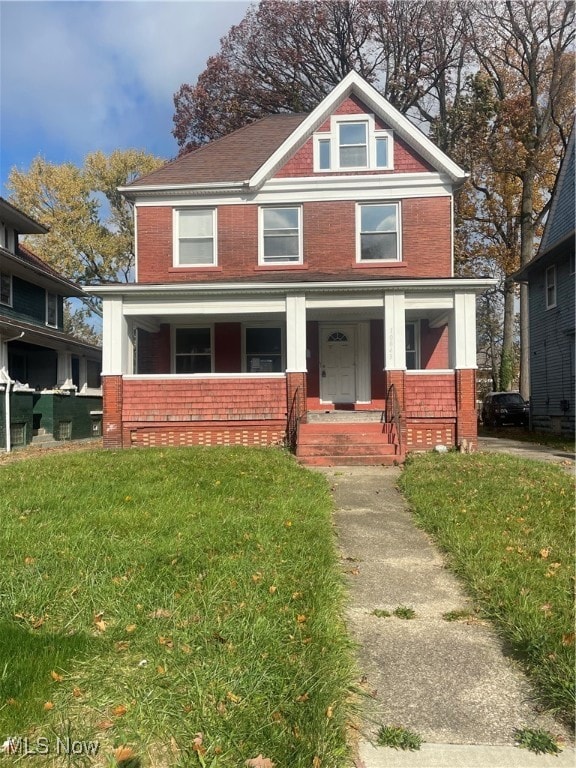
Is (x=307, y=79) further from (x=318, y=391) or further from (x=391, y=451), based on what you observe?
(x=391, y=451)

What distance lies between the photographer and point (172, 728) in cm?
234

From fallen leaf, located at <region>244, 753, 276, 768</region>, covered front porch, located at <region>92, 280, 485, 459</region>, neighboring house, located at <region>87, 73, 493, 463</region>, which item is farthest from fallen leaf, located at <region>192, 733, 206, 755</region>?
neighboring house, located at <region>87, 73, 493, 463</region>

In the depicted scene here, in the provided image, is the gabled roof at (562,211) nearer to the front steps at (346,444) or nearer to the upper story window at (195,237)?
the front steps at (346,444)

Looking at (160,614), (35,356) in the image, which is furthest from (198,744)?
(35,356)

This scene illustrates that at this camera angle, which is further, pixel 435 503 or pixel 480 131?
pixel 480 131

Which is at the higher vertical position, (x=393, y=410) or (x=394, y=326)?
(x=394, y=326)

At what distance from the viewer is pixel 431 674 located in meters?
2.92

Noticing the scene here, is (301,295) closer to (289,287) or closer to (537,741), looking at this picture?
(289,287)

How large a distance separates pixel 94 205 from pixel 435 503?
1263 inches

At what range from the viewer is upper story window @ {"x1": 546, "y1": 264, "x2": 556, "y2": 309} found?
18.0 m

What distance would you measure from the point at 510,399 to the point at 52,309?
20.2 meters

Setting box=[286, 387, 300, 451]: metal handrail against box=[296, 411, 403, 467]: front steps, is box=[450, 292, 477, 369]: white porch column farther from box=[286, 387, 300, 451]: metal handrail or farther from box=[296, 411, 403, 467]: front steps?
box=[286, 387, 300, 451]: metal handrail

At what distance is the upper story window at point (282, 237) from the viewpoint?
13.8 m

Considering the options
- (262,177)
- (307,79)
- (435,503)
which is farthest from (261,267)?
(307,79)
